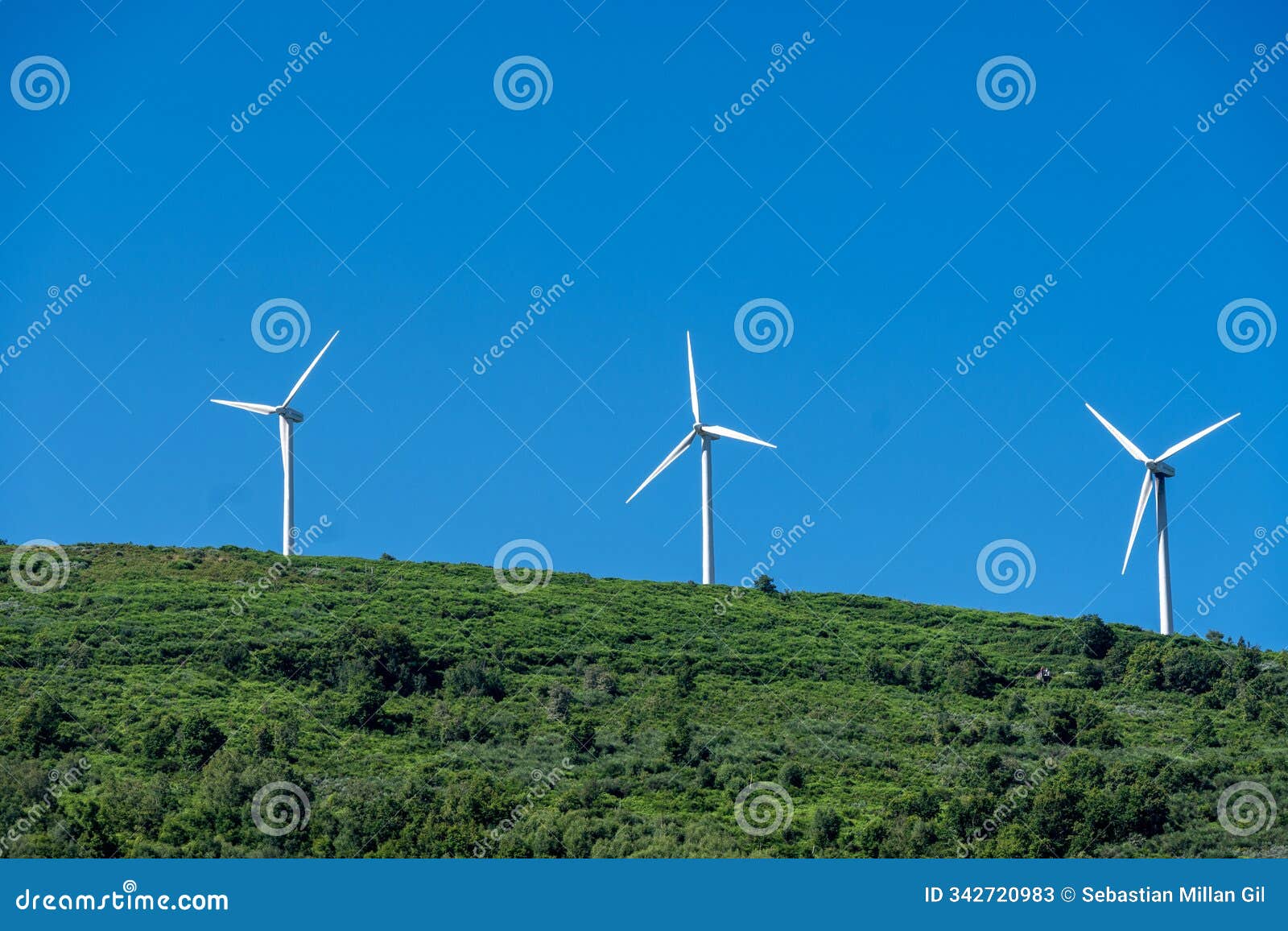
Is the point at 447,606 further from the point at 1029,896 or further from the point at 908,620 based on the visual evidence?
the point at 1029,896

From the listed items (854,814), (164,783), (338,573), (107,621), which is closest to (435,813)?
(164,783)

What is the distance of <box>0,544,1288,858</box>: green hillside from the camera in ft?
215

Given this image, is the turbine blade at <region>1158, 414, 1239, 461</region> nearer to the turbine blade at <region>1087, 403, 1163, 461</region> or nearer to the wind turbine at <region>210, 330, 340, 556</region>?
the turbine blade at <region>1087, 403, 1163, 461</region>

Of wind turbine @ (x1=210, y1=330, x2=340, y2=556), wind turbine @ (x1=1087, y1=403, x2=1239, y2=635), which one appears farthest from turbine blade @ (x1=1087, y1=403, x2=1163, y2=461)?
wind turbine @ (x1=210, y1=330, x2=340, y2=556)

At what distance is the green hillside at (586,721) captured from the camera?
65500 millimetres

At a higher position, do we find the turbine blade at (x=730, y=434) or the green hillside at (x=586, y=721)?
the turbine blade at (x=730, y=434)

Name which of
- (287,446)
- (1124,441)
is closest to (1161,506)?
(1124,441)

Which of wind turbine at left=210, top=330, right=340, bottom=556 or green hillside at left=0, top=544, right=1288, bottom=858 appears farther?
wind turbine at left=210, top=330, right=340, bottom=556

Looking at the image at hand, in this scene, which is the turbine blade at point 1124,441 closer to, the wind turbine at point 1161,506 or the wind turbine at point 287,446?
the wind turbine at point 1161,506

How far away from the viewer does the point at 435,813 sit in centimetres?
6638

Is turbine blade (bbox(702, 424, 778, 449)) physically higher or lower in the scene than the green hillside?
higher

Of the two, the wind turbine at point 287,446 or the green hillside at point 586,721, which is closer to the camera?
the green hillside at point 586,721

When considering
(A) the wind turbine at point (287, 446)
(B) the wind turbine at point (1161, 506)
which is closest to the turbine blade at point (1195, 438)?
(B) the wind turbine at point (1161, 506)

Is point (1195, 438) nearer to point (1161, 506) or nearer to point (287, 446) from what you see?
point (1161, 506)
